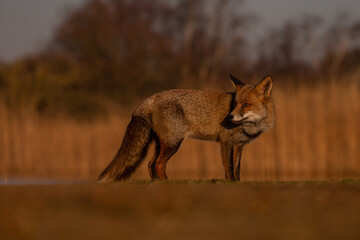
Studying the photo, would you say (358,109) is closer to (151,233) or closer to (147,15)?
(151,233)

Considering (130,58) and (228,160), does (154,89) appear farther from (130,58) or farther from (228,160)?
(228,160)

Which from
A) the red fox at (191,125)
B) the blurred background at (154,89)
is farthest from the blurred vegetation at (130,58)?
the red fox at (191,125)

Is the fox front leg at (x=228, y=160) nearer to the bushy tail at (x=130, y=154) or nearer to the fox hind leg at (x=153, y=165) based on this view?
the fox hind leg at (x=153, y=165)

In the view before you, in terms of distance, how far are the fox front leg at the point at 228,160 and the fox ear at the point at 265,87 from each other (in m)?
0.96

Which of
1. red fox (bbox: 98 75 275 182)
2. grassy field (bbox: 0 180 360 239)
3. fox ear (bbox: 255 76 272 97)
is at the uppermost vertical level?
fox ear (bbox: 255 76 272 97)

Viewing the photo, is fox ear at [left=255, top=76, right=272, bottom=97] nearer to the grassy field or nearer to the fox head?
the fox head

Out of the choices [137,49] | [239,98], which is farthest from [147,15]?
[239,98]

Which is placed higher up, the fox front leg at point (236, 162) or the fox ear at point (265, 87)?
the fox ear at point (265, 87)

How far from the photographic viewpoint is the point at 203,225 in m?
2.67

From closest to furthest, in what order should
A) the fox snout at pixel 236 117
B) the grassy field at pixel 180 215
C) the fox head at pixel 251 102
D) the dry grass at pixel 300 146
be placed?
the grassy field at pixel 180 215
the fox snout at pixel 236 117
the fox head at pixel 251 102
the dry grass at pixel 300 146

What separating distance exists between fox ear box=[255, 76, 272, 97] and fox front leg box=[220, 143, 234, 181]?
0.96 metres

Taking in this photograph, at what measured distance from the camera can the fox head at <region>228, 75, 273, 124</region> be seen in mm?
6996

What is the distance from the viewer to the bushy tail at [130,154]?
22.8 feet

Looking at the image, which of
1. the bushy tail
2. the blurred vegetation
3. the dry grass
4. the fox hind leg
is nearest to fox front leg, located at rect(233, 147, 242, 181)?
the fox hind leg
